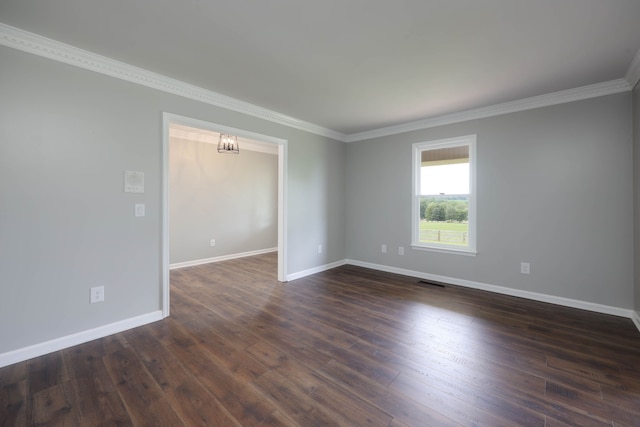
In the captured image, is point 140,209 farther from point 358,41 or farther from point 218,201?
point 218,201

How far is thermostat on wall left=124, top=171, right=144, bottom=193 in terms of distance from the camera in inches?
102

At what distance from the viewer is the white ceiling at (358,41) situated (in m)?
1.78

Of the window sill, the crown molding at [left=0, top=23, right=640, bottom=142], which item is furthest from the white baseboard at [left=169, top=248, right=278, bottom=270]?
the window sill

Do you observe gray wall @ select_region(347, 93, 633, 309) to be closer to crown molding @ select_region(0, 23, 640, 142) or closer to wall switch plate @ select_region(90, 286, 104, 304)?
crown molding @ select_region(0, 23, 640, 142)

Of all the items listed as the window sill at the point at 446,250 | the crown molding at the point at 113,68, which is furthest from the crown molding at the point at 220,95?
the window sill at the point at 446,250

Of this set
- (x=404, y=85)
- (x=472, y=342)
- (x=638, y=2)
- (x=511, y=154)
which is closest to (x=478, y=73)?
(x=404, y=85)

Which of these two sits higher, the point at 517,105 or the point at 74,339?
the point at 517,105

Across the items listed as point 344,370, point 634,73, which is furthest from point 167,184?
point 634,73

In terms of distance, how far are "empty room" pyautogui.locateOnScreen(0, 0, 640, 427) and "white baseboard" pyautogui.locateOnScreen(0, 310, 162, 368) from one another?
0.01m

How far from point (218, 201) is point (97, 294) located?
132 inches

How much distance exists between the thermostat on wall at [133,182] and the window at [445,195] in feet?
12.1

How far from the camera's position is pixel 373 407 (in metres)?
1.61

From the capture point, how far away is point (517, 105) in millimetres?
3402

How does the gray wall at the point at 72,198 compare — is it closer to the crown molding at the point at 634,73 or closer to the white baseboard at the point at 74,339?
the white baseboard at the point at 74,339
